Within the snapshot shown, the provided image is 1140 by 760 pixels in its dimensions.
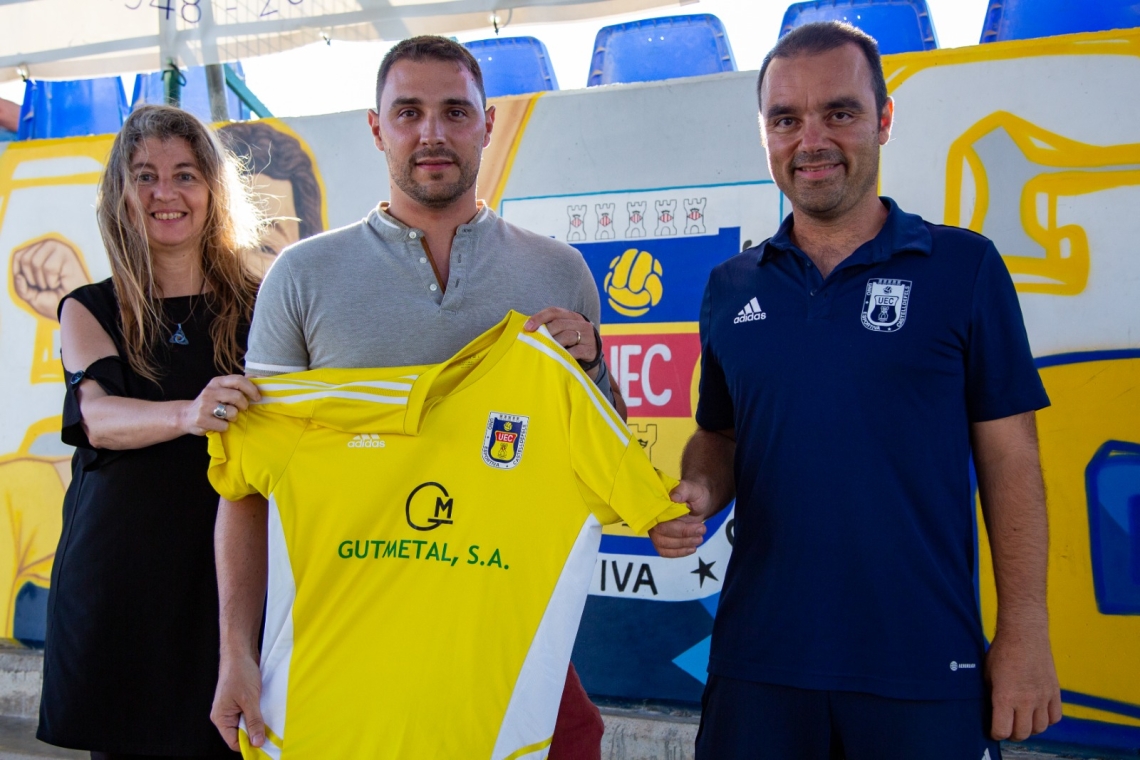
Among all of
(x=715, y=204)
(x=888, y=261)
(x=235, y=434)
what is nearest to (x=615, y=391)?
(x=888, y=261)

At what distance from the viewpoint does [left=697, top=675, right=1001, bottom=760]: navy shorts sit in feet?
5.29

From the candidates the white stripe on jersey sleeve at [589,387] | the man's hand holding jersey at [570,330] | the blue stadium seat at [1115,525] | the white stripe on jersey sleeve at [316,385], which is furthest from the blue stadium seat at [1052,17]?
the white stripe on jersey sleeve at [316,385]

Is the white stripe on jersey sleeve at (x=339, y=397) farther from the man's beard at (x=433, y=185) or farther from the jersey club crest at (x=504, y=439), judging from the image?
the man's beard at (x=433, y=185)

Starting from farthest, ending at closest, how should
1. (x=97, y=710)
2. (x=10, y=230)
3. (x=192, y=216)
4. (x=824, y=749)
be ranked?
1. (x=10, y=230)
2. (x=192, y=216)
3. (x=97, y=710)
4. (x=824, y=749)

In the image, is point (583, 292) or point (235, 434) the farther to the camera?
point (583, 292)

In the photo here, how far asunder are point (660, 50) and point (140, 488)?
2.70 m

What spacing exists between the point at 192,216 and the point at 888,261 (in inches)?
66.1

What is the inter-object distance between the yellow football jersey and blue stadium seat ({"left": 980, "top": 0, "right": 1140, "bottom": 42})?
2442 mm

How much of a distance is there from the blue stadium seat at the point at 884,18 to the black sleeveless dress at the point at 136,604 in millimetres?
2678

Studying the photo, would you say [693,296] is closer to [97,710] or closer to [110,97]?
[97,710]

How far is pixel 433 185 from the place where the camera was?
1881 millimetres

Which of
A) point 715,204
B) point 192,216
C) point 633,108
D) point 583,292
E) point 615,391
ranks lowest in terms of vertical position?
point 615,391

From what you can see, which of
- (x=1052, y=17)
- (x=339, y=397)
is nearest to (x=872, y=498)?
(x=339, y=397)

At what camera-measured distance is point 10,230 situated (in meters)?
4.41
